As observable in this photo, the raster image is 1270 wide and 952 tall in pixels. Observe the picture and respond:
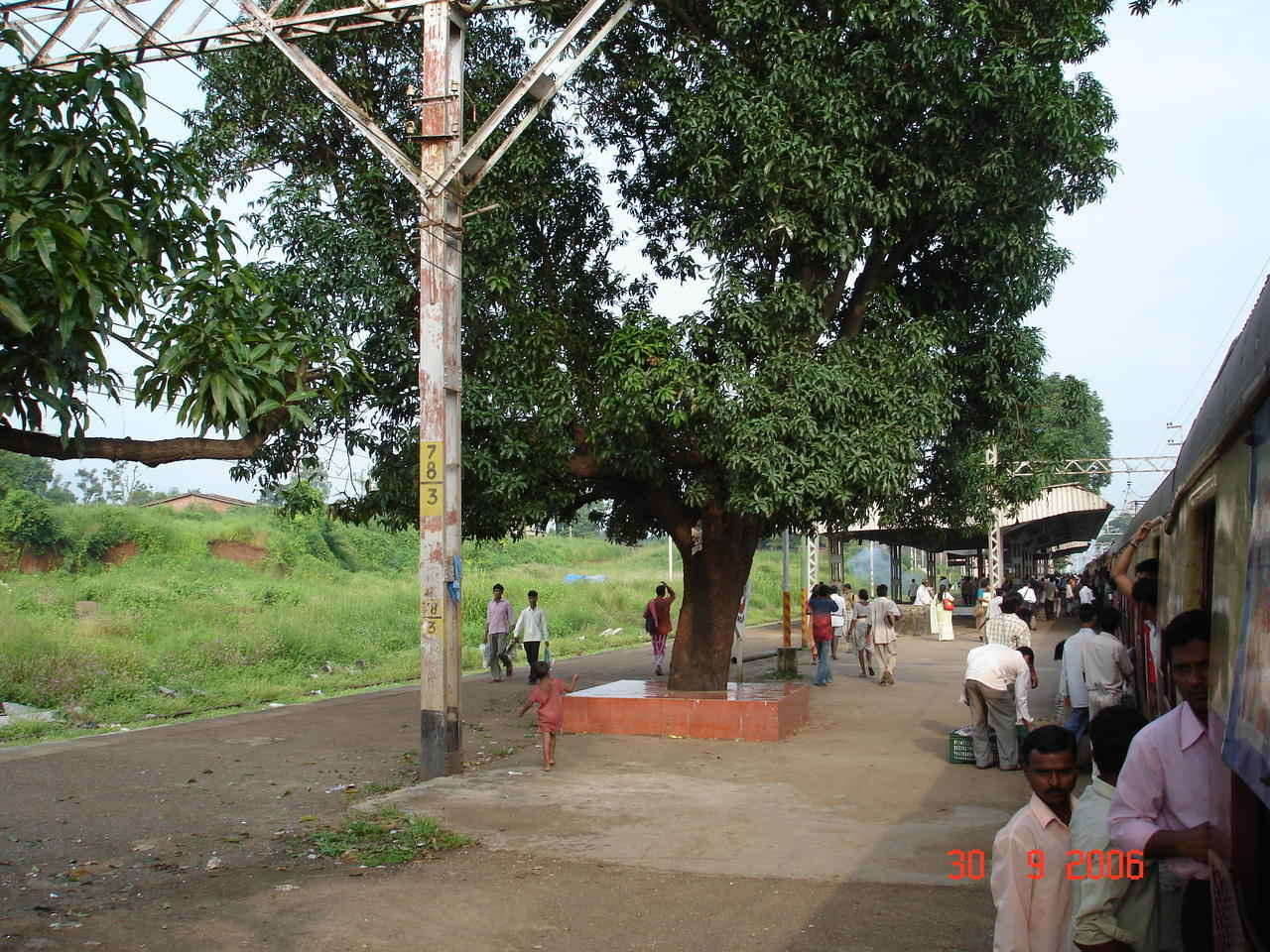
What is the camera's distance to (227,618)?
25641mm

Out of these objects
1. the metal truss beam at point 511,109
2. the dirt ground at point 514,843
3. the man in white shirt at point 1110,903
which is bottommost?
the dirt ground at point 514,843

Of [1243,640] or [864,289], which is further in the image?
[864,289]

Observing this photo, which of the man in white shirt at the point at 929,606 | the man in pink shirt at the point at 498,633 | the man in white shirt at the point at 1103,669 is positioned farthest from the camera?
the man in white shirt at the point at 929,606

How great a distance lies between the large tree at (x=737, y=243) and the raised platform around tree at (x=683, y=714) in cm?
207

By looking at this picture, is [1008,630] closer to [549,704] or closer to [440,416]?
[549,704]

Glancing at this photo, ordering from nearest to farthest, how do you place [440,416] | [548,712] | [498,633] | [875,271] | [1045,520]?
[440,416] → [548,712] → [875,271] → [498,633] → [1045,520]

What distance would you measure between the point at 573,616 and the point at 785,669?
51.6ft

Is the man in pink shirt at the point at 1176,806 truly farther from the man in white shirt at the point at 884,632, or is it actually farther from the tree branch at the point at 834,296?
the man in white shirt at the point at 884,632

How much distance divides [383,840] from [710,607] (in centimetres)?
739

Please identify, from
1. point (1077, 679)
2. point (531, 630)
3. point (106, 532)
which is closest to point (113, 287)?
point (1077, 679)

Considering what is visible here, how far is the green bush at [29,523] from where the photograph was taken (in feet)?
108

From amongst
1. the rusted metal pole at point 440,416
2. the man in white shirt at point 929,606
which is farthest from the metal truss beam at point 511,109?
the man in white shirt at point 929,606

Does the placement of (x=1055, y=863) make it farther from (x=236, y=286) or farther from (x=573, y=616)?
(x=573, y=616)

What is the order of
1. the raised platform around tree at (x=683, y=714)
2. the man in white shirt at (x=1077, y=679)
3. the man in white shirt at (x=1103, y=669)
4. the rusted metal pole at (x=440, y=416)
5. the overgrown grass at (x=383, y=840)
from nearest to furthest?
the overgrown grass at (x=383, y=840), the man in white shirt at (x=1103, y=669), the man in white shirt at (x=1077, y=679), the rusted metal pole at (x=440, y=416), the raised platform around tree at (x=683, y=714)
